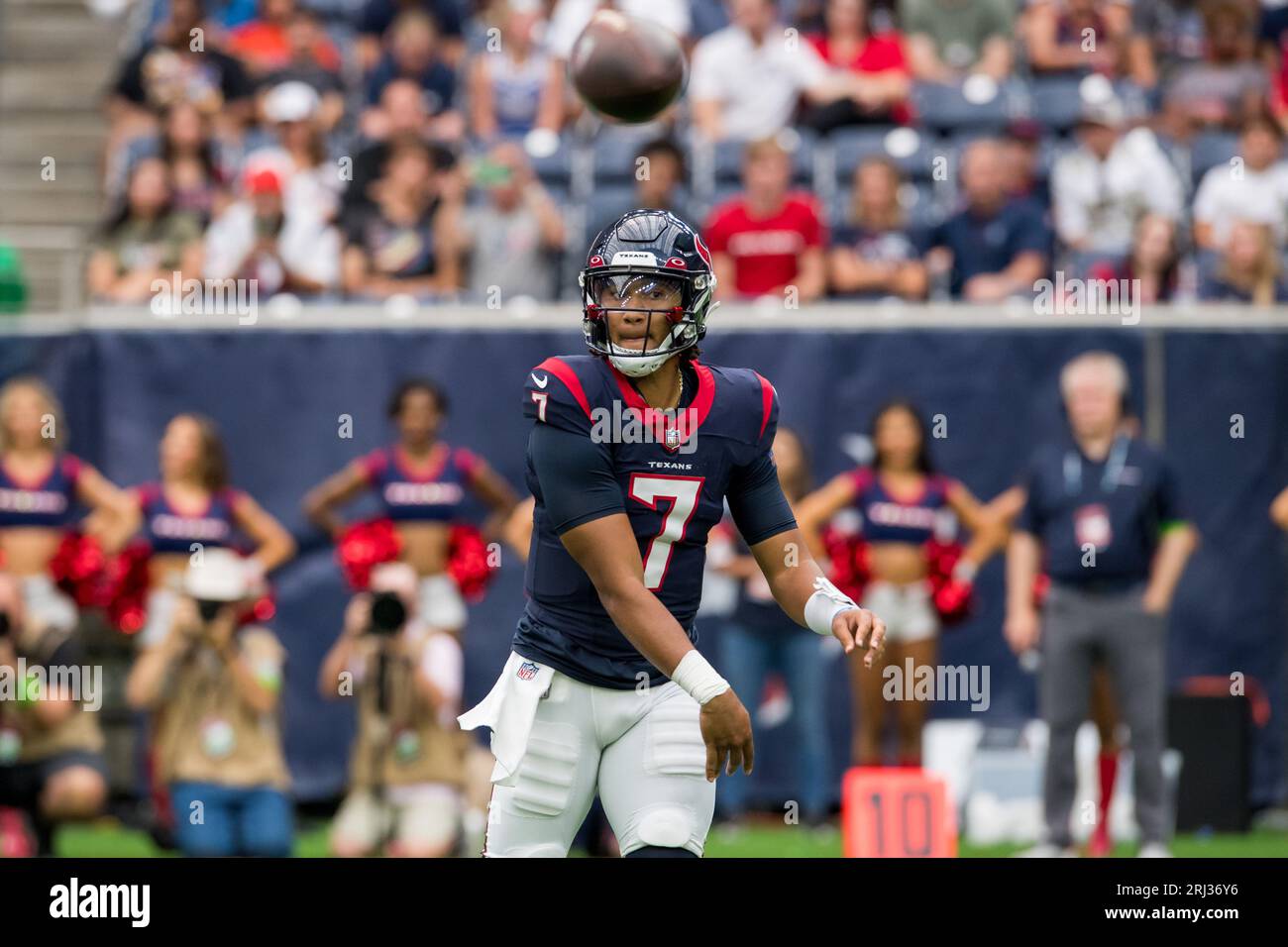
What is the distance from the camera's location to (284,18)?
1217 centimetres

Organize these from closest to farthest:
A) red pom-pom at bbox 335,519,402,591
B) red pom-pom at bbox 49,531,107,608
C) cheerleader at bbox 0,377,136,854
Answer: cheerleader at bbox 0,377,136,854
red pom-pom at bbox 335,519,402,591
red pom-pom at bbox 49,531,107,608

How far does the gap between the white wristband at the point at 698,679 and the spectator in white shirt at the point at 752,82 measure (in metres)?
6.82

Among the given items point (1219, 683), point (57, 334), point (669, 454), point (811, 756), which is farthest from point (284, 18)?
point (669, 454)

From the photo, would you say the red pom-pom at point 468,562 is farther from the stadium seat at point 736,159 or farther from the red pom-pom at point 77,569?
the stadium seat at point 736,159

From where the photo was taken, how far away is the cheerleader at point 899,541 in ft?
29.9

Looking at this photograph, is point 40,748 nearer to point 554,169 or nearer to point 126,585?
point 126,585

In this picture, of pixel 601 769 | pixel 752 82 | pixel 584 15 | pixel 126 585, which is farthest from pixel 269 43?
pixel 601 769

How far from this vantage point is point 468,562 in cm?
898

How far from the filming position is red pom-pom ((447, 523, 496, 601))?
898 centimetres

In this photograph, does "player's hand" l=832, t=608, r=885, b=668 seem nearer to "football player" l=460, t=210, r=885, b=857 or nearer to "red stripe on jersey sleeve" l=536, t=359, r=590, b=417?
"football player" l=460, t=210, r=885, b=857

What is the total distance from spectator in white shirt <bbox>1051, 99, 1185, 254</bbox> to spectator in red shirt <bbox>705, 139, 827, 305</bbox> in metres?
1.39

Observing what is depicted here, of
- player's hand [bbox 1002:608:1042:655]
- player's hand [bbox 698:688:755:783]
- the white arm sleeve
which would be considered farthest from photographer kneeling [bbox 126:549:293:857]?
player's hand [bbox 698:688:755:783]

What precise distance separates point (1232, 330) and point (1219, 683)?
1.65 metres

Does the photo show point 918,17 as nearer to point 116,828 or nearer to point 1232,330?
point 1232,330
